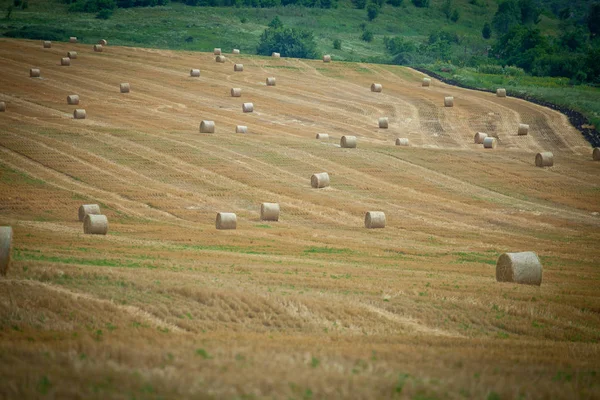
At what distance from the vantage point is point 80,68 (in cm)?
7950

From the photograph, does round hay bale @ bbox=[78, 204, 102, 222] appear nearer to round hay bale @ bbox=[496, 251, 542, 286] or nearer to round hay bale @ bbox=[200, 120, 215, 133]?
round hay bale @ bbox=[496, 251, 542, 286]

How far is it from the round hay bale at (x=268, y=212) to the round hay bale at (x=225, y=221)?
9.07 feet

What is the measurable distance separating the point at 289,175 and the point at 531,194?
1308cm

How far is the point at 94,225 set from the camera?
34.3 meters

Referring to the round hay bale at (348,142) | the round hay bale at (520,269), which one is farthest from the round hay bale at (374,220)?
the round hay bale at (348,142)

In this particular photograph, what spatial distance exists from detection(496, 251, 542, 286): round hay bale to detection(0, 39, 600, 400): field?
1.84ft

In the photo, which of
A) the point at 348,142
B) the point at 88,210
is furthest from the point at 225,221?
the point at 348,142

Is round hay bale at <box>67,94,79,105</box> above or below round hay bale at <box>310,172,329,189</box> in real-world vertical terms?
above

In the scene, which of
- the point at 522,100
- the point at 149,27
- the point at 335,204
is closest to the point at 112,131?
the point at 335,204

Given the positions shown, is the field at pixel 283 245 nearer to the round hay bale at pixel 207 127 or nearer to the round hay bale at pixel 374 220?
the round hay bale at pixel 374 220

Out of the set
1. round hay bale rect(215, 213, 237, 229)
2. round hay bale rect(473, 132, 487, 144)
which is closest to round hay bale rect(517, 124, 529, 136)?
round hay bale rect(473, 132, 487, 144)

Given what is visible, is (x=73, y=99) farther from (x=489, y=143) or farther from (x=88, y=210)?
(x=88, y=210)

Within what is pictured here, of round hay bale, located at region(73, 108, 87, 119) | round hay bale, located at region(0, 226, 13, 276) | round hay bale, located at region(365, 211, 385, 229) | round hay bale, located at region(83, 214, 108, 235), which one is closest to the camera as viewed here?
round hay bale, located at region(0, 226, 13, 276)

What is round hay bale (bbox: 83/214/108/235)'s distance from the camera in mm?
34312
